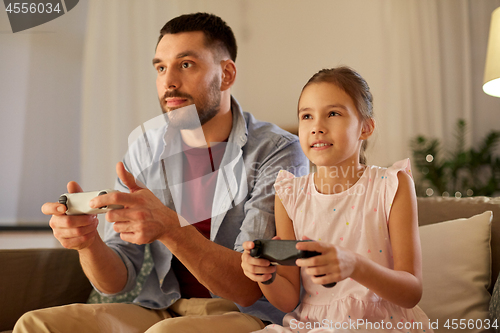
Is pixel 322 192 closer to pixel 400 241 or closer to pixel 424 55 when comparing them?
pixel 400 241

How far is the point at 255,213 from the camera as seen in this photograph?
0.88 metres

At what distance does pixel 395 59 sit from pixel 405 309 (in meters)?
1.91

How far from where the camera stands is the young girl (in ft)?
2.19

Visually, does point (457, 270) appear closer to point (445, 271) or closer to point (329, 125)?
point (445, 271)

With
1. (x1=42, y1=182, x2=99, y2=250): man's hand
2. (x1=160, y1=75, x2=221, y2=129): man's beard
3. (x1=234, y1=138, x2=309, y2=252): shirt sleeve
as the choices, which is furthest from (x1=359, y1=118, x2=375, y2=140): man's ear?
(x1=42, y1=182, x2=99, y2=250): man's hand

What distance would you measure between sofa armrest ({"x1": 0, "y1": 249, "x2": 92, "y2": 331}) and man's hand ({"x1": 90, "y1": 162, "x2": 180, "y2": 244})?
0.49 meters

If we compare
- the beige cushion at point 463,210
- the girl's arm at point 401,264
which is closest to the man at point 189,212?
the girl's arm at point 401,264

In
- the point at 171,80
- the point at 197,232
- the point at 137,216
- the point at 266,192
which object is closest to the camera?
the point at 137,216

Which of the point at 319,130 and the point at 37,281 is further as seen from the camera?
the point at 37,281

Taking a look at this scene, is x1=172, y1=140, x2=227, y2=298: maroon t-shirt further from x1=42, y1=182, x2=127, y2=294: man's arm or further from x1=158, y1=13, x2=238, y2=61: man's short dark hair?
x1=158, y1=13, x2=238, y2=61: man's short dark hair

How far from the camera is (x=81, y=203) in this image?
684 mm

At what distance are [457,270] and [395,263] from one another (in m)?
0.35

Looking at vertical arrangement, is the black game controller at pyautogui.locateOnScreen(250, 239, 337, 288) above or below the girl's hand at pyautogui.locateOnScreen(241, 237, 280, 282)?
above

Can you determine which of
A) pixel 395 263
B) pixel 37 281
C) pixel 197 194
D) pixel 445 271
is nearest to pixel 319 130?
pixel 395 263
